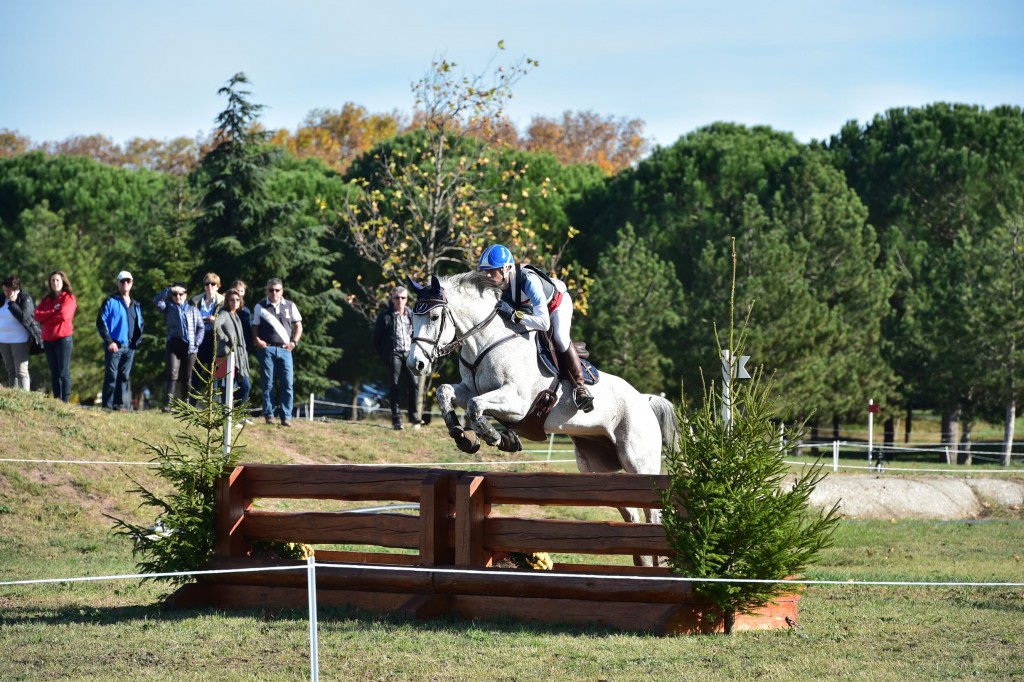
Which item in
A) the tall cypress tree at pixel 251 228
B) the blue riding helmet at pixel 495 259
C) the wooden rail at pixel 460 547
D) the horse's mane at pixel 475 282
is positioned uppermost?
the tall cypress tree at pixel 251 228

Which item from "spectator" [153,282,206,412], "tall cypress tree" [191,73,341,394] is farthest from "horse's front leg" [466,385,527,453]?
"tall cypress tree" [191,73,341,394]

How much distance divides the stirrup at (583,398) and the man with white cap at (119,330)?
795 centimetres

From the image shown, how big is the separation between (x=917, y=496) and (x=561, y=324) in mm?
10063

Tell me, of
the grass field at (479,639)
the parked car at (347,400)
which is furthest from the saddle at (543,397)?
the parked car at (347,400)

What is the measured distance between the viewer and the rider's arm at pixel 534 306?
381 inches

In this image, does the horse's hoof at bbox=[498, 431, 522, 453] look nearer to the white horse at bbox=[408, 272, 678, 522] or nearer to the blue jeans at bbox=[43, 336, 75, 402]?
the white horse at bbox=[408, 272, 678, 522]

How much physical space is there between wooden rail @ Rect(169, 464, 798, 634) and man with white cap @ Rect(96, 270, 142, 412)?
7586mm

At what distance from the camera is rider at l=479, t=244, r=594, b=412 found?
9625mm

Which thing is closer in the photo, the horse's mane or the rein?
the rein

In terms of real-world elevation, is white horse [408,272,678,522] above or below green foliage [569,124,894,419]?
below

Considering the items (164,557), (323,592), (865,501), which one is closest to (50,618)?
(164,557)

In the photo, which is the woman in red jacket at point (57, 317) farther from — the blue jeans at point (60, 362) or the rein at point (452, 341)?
the rein at point (452, 341)

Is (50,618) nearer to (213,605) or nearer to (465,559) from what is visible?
(213,605)

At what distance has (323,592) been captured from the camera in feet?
28.5
